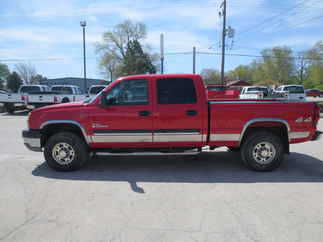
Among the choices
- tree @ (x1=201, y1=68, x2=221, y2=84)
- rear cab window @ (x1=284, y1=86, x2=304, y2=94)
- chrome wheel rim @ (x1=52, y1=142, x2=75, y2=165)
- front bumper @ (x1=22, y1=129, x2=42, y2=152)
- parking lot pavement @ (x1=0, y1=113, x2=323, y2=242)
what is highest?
tree @ (x1=201, y1=68, x2=221, y2=84)

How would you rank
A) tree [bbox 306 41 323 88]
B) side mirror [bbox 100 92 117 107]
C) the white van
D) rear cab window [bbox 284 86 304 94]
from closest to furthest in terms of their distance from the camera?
side mirror [bbox 100 92 117 107] < the white van < rear cab window [bbox 284 86 304 94] < tree [bbox 306 41 323 88]

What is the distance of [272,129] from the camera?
4.86m

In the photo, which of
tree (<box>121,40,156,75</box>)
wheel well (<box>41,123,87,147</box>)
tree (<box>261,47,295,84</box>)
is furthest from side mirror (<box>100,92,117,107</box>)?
tree (<box>261,47,295,84</box>)

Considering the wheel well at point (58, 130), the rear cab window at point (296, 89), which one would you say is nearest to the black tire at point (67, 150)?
the wheel well at point (58, 130)

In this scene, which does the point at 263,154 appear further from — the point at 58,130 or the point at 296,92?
the point at 296,92

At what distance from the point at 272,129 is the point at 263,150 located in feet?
1.65

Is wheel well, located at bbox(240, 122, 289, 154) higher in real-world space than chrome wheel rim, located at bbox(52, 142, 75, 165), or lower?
higher

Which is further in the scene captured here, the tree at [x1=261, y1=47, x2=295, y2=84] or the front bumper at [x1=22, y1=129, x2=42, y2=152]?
the tree at [x1=261, y1=47, x2=295, y2=84]

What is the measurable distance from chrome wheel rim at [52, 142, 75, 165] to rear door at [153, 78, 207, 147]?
1.74 m

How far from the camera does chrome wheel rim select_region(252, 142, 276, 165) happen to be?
472 centimetres

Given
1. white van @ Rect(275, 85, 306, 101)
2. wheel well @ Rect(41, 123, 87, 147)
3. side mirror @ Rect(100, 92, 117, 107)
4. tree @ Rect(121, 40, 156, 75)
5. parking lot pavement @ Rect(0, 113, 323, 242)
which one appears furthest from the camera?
tree @ Rect(121, 40, 156, 75)

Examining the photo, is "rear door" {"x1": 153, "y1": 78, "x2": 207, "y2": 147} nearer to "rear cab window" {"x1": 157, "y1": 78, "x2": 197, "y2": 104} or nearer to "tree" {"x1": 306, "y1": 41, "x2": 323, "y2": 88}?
"rear cab window" {"x1": 157, "y1": 78, "x2": 197, "y2": 104}

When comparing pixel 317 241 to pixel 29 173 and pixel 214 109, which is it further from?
pixel 29 173

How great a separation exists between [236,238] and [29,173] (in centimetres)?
413
